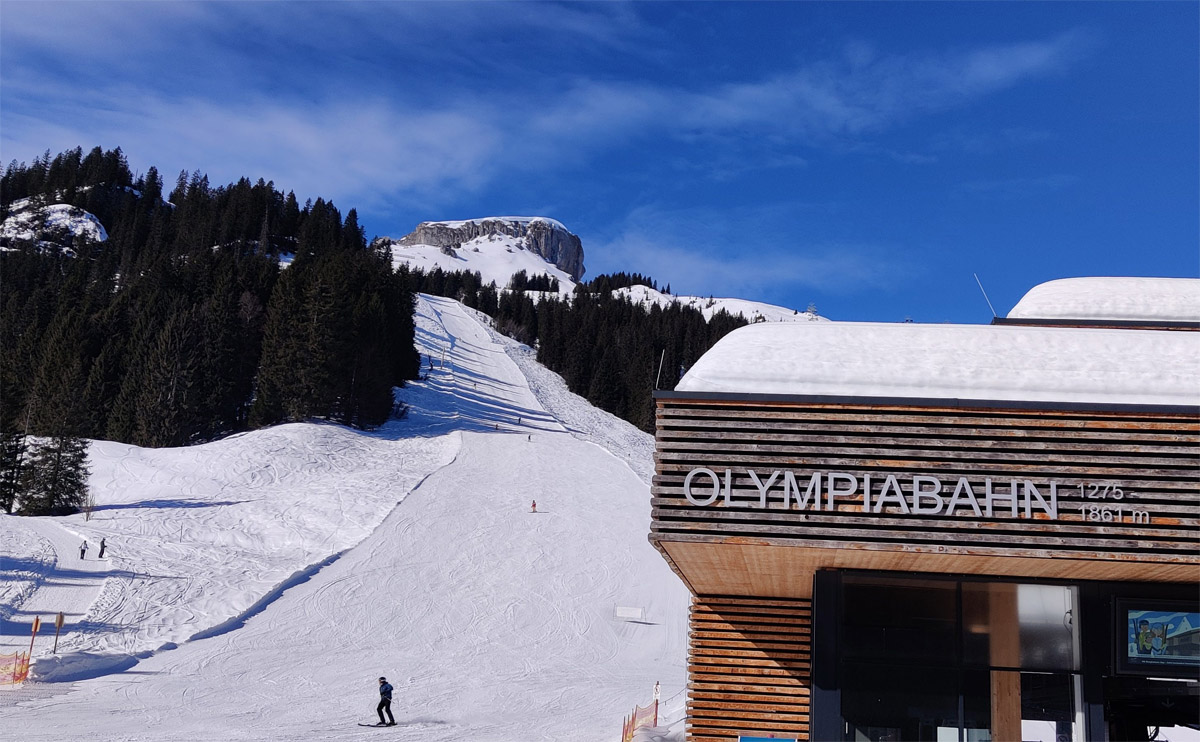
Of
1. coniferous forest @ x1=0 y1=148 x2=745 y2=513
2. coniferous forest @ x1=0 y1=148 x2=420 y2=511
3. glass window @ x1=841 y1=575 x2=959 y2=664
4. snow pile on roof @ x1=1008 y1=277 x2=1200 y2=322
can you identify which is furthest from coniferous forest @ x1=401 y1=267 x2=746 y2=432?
glass window @ x1=841 y1=575 x2=959 y2=664

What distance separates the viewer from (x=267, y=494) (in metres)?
32.2

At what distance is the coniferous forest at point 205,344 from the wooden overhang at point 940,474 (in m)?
7.93

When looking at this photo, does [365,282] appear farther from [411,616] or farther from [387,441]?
[411,616]

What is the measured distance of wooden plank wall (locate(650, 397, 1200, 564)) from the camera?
28.9 ft

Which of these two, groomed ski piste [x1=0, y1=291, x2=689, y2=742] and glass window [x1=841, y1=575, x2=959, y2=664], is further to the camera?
groomed ski piste [x1=0, y1=291, x2=689, y2=742]

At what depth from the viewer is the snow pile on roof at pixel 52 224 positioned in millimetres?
94938

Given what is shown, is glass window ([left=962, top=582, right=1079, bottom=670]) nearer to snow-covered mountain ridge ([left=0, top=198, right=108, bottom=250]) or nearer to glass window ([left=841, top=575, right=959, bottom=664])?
glass window ([left=841, top=575, right=959, bottom=664])

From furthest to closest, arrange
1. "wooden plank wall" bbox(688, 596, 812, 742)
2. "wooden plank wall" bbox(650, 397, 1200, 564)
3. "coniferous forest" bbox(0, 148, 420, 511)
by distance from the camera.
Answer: "coniferous forest" bbox(0, 148, 420, 511) → "wooden plank wall" bbox(688, 596, 812, 742) → "wooden plank wall" bbox(650, 397, 1200, 564)

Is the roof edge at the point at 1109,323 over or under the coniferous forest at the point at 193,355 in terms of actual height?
under

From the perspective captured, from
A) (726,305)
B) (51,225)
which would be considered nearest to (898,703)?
(51,225)

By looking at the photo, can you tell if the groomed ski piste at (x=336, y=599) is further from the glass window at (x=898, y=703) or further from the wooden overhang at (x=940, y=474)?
the wooden overhang at (x=940, y=474)

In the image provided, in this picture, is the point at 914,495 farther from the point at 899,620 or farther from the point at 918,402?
the point at 899,620

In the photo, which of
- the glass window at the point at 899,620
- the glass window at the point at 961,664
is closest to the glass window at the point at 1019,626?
the glass window at the point at 961,664

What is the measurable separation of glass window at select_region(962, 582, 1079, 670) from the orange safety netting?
49.6 ft
